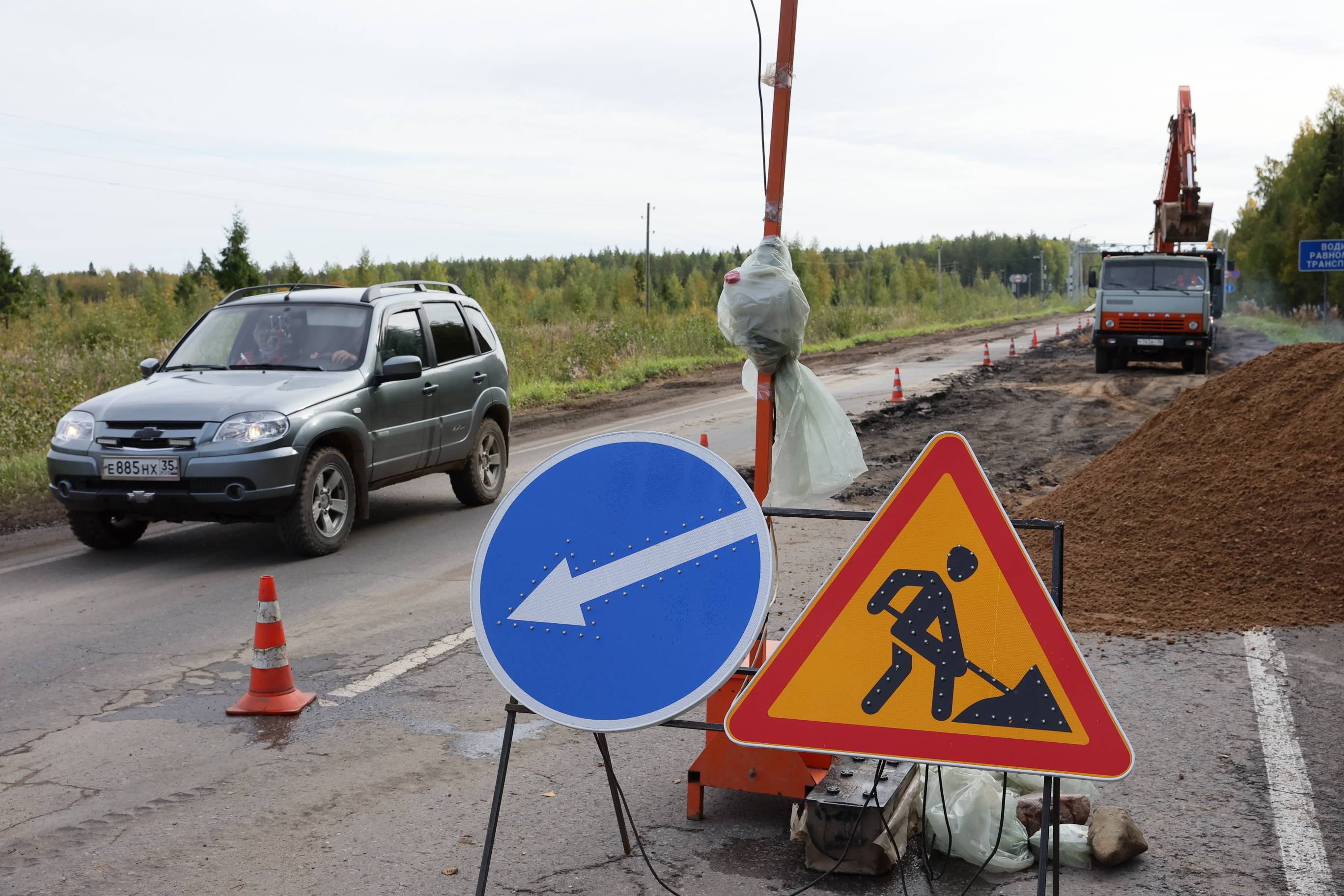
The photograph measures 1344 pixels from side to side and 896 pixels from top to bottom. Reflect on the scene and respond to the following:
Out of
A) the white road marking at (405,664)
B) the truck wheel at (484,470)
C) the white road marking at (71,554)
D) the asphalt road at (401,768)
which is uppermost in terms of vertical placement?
the truck wheel at (484,470)

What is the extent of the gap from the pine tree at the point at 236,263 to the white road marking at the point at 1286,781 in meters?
47.4

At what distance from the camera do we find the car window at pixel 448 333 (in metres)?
10.4

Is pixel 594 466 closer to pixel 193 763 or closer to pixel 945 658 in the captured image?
pixel 945 658

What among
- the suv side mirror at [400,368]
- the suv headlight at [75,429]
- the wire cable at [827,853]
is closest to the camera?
the wire cable at [827,853]

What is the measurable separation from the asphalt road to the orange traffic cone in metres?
0.09

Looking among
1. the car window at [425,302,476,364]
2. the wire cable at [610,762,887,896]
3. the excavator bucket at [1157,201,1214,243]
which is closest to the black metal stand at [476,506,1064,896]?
the wire cable at [610,762,887,896]

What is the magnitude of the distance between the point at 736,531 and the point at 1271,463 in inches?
263

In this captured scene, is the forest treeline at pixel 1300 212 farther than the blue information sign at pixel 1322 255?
Yes

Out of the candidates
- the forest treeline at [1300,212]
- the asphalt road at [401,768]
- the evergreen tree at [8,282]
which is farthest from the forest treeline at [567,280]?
the forest treeline at [1300,212]

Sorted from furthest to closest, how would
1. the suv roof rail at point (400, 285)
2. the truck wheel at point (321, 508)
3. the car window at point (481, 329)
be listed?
the car window at point (481, 329) < the suv roof rail at point (400, 285) < the truck wheel at point (321, 508)

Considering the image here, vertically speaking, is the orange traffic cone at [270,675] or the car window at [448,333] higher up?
the car window at [448,333]

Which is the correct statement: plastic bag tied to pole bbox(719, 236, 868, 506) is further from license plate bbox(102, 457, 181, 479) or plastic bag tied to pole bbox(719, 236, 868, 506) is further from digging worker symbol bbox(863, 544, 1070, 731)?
license plate bbox(102, 457, 181, 479)

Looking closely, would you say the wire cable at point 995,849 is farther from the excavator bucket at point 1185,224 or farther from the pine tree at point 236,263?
the pine tree at point 236,263

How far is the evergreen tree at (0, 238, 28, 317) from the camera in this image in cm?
4784
